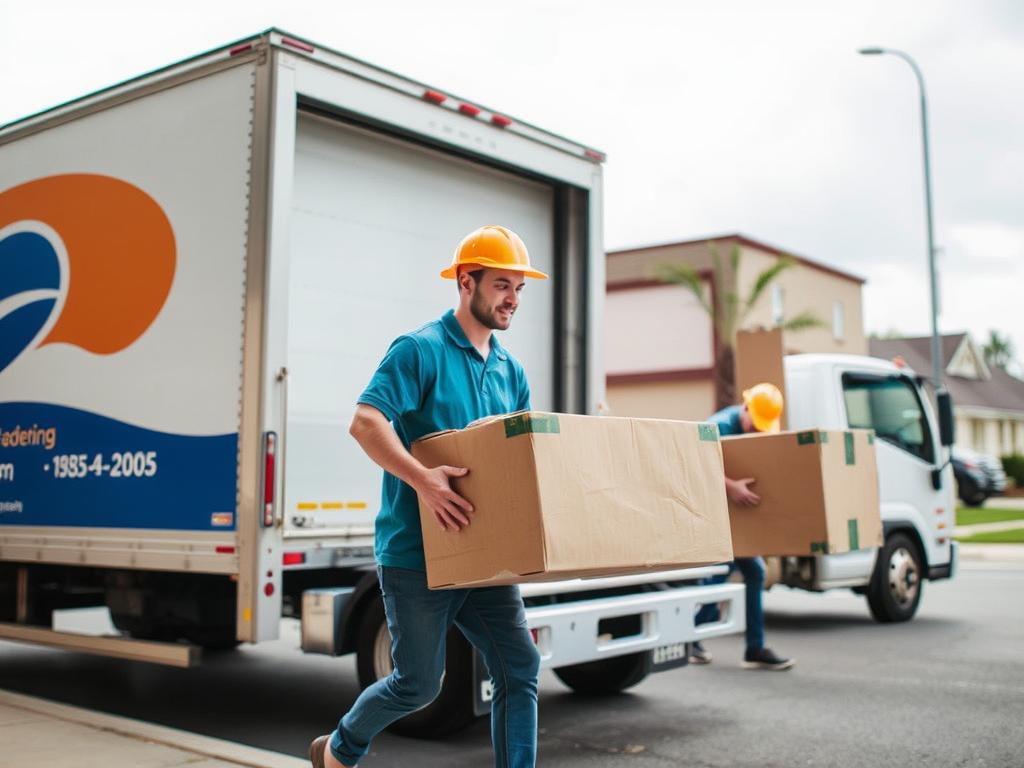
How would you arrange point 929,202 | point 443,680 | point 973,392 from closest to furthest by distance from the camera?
point 443,680, point 929,202, point 973,392

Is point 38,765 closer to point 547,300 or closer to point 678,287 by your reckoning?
point 547,300

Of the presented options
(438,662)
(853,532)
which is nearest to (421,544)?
(438,662)

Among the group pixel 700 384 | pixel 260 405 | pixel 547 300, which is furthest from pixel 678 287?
pixel 260 405

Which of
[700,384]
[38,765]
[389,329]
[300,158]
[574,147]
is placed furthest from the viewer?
[700,384]

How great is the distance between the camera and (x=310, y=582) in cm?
616

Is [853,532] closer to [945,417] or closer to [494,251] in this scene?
[494,251]

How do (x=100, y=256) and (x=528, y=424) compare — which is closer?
(x=528, y=424)

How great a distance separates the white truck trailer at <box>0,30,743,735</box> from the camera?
5.47 meters

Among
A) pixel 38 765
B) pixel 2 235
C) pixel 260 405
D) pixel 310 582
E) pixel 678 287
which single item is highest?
pixel 678 287

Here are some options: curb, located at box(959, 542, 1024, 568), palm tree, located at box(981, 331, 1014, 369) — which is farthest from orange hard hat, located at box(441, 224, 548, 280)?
palm tree, located at box(981, 331, 1014, 369)

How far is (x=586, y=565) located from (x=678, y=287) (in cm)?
2787

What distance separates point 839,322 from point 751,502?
2966cm

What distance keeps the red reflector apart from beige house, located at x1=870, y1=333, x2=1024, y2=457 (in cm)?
4140

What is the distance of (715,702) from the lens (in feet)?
21.4
